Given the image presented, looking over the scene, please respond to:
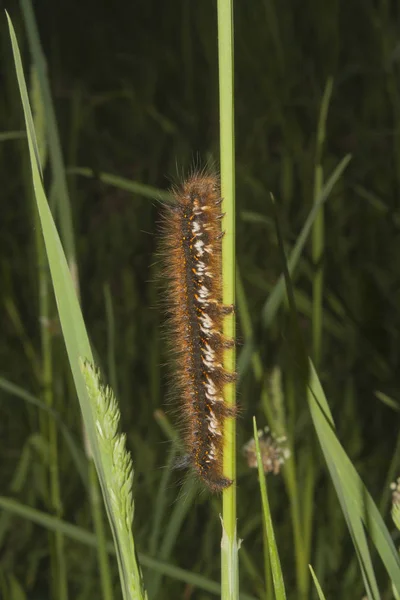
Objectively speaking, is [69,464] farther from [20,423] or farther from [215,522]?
[215,522]

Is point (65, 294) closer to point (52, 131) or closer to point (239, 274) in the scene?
point (52, 131)

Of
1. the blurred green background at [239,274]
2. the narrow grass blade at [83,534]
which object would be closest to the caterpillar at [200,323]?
the blurred green background at [239,274]

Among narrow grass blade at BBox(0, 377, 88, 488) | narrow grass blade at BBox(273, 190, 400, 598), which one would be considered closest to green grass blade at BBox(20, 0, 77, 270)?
narrow grass blade at BBox(0, 377, 88, 488)

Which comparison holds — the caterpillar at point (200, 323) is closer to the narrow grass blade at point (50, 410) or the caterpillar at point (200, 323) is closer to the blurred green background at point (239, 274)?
the blurred green background at point (239, 274)

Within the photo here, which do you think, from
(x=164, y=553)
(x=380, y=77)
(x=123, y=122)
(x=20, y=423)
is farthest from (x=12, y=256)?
(x=164, y=553)

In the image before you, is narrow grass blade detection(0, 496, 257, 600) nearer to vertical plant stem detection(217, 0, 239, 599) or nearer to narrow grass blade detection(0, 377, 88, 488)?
narrow grass blade detection(0, 377, 88, 488)

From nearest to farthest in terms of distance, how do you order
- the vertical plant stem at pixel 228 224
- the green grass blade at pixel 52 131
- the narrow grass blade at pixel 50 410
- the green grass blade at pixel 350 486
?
1. the vertical plant stem at pixel 228 224
2. the green grass blade at pixel 350 486
3. the green grass blade at pixel 52 131
4. the narrow grass blade at pixel 50 410
